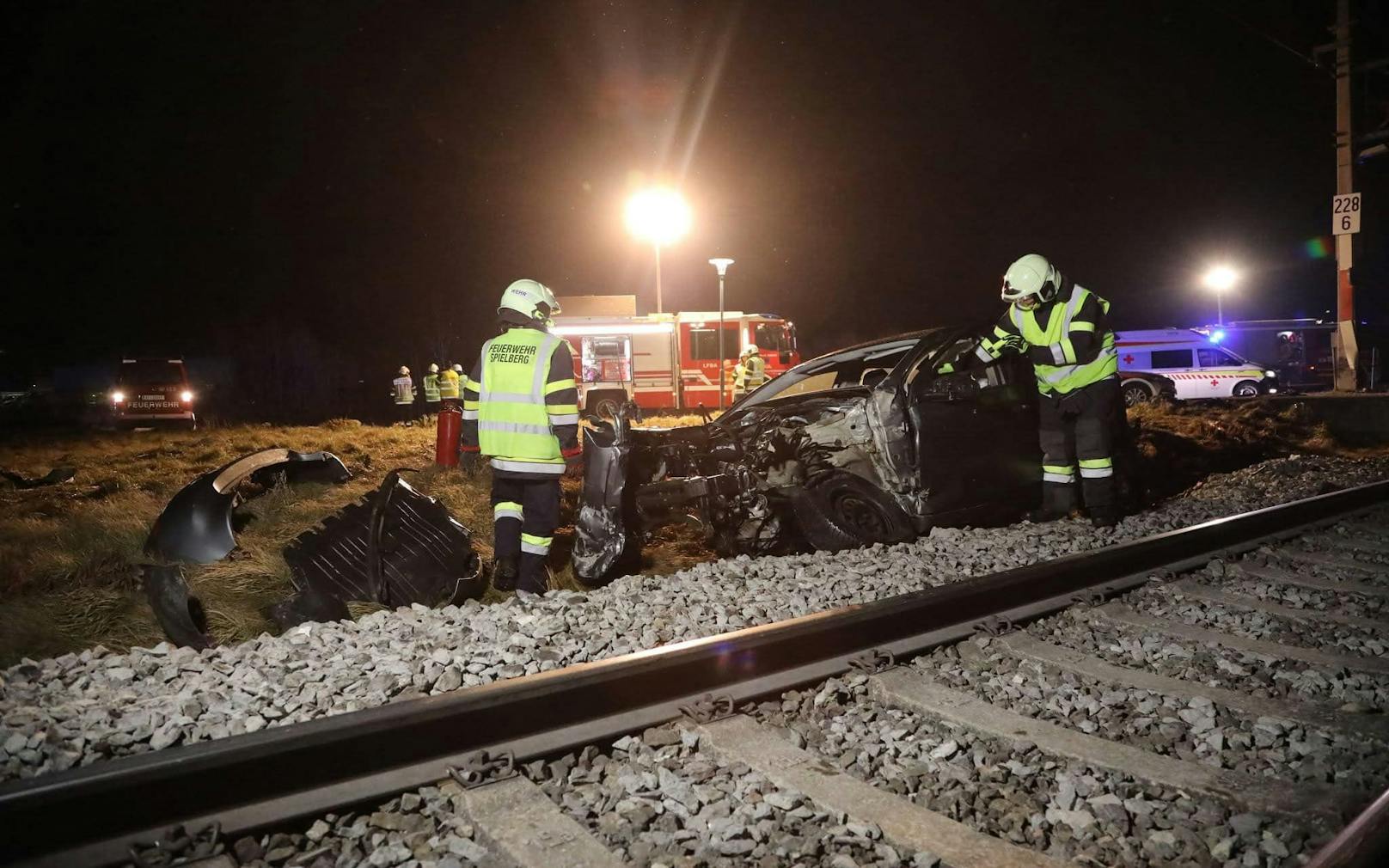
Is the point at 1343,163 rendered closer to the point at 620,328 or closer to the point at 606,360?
the point at 620,328

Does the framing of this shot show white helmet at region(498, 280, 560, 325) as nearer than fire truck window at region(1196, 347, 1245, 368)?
Yes

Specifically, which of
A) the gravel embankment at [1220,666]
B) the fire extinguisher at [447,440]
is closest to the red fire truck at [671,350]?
the fire extinguisher at [447,440]

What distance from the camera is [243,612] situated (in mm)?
4672

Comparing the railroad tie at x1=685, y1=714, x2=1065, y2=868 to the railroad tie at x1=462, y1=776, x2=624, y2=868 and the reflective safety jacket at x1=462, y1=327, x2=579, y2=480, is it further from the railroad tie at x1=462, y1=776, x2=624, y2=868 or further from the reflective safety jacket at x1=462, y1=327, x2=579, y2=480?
the reflective safety jacket at x1=462, y1=327, x2=579, y2=480

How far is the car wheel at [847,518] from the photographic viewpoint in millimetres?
5770

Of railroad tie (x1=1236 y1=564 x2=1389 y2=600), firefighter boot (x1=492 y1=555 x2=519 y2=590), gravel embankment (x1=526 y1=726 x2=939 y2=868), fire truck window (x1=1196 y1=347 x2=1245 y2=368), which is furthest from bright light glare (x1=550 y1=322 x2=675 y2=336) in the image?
gravel embankment (x1=526 y1=726 x2=939 y2=868)

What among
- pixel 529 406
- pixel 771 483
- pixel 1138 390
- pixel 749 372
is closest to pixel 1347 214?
pixel 1138 390

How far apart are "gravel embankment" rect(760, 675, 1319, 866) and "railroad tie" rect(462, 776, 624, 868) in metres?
0.82

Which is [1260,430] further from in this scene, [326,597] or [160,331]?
[160,331]

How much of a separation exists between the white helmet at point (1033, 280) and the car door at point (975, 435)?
0.48 metres

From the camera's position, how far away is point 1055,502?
21.1 ft

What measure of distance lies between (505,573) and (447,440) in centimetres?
414

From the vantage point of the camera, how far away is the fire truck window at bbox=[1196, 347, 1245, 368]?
866 inches

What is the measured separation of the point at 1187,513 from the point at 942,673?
427 cm
